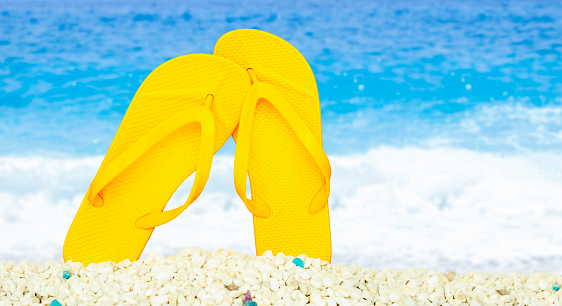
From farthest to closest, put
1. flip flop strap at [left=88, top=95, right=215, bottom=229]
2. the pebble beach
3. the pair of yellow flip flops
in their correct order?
the pair of yellow flip flops
flip flop strap at [left=88, top=95, right=215, bottom=229]
the pebble beach

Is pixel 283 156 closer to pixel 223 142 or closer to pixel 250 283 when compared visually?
pixel 223 142

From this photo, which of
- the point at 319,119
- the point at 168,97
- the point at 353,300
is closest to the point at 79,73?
the point at 168,97

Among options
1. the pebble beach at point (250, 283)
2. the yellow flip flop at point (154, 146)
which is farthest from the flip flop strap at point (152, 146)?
the pebble beach at point (250, 283)

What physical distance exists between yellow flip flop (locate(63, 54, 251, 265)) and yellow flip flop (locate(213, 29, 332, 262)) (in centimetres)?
7

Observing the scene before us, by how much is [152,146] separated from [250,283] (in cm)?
48

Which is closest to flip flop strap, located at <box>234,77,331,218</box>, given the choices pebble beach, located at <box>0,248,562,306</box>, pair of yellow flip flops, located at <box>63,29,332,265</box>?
pair of yellow flip flops, located at <box>63,29,332,265</box>

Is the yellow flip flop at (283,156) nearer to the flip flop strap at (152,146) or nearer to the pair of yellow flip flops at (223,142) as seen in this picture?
the pair of yellow flip flops at (223,142)

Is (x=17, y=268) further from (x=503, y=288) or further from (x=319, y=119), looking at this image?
(x=503, y=288)

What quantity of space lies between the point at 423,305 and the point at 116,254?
81cm

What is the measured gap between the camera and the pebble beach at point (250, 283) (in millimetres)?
1315

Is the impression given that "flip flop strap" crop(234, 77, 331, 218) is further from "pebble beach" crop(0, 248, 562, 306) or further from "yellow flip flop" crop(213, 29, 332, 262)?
"pebble beach" crop(0, 248, 562, 306)

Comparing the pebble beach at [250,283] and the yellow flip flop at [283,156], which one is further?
the yellow flip flop at [283,156]

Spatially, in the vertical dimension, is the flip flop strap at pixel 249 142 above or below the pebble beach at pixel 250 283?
above

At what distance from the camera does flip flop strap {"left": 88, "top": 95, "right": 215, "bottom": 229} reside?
1.51m
